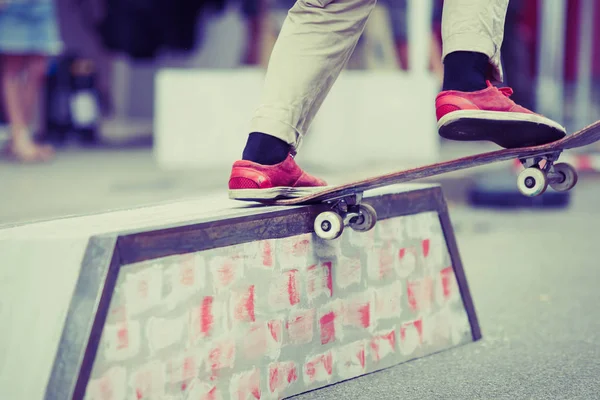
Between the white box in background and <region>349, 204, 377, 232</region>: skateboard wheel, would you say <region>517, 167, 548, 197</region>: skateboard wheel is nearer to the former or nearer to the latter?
<region>349, 204, 377, 232</region>: skateboard wheel

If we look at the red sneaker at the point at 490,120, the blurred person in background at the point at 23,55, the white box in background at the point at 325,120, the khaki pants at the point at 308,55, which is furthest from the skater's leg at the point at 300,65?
the blurred person in background at the point at 23,55

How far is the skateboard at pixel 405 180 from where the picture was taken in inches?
68.5

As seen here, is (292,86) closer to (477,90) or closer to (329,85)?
(329,85)

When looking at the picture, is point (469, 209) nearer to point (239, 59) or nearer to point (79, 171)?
point (79, 171)

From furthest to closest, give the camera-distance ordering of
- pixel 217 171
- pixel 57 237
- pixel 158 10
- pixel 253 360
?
pixel 158 10 → pixel 217 171 → pixel 253 360 → pixel 57 237

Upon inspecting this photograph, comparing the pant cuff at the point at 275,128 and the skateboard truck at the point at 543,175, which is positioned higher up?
the pant cuff at the point at 275,128

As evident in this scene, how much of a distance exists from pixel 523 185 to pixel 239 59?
20.2ft

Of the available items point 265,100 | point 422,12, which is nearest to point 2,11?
Result: point 422,12

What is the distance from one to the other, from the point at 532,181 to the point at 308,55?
1.72 ft

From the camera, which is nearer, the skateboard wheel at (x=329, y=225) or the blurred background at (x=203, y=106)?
the skateboard wheel at (x=329, y=225)

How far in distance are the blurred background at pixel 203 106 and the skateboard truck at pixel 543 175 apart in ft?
6.67

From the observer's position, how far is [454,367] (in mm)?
1892

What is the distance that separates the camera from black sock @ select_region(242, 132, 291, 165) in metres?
1.86

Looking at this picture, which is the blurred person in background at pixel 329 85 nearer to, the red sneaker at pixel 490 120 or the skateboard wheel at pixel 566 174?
the red sneaker at pixel 490 120
